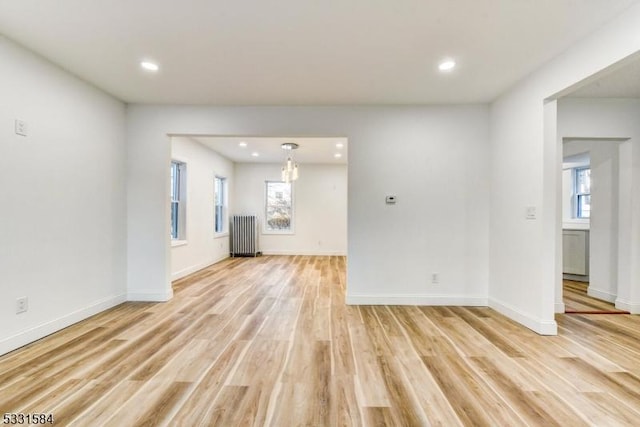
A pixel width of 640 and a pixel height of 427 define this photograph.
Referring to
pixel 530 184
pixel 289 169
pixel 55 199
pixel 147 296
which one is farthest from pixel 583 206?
pixel 55 199

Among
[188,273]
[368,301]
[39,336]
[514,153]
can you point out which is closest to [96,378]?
[39,336]

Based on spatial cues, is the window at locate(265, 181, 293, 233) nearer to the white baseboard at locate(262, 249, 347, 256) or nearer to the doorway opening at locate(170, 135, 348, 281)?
the doorway opening at locate(170, 135, 348, 281)

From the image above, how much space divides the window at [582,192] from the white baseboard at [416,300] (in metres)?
3.80

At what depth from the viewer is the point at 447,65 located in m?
2.66

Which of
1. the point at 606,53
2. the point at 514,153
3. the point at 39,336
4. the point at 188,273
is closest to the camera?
the point at 606,53

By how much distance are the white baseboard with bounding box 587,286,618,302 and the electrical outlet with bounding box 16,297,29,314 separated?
6303 mm

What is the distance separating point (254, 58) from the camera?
8.40 feet

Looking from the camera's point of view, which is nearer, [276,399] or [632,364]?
[276,399]

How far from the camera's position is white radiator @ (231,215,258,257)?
761cm

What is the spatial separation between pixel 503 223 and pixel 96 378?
397 cm

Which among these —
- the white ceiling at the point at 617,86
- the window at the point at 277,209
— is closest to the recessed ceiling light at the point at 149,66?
the white ceiling at the point at 617,86

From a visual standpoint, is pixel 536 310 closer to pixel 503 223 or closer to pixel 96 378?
pixel 503 223

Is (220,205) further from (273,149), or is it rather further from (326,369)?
(326,369)

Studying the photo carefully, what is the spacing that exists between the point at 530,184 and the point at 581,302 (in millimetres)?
2120
